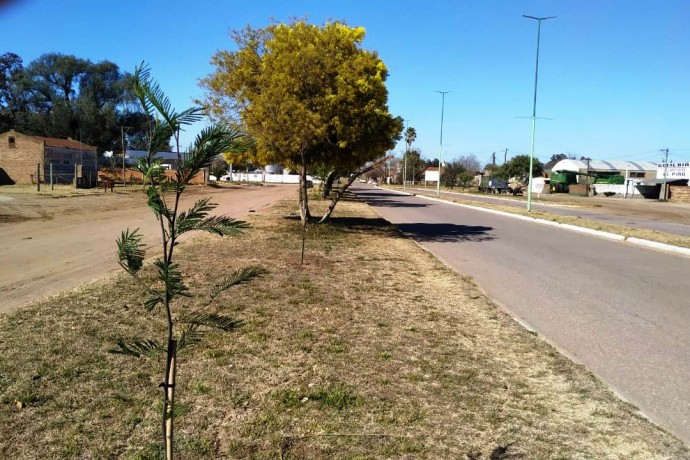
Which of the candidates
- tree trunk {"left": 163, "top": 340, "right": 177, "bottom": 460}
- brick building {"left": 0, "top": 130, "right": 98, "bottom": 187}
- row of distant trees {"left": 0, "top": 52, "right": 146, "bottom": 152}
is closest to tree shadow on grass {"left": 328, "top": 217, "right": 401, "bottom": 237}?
tree trunk {"left": 163, "top": 340, "right": 177, "bottom": 460}

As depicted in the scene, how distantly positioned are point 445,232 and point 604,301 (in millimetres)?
10064

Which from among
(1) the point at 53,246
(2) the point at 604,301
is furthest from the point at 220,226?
(1) the point at 53,246

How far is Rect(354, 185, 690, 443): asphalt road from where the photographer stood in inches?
189

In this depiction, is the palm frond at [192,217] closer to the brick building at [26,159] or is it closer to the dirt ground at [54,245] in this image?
the dirt ground at [54,245]

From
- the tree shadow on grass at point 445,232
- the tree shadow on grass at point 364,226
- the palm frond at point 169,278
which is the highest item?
the palm frond at point 169,278

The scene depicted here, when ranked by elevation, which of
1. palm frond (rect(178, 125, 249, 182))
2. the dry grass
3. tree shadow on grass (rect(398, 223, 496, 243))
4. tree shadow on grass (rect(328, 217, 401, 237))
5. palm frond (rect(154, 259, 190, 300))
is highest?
palm frond (rect(178, 125, 249, 182))

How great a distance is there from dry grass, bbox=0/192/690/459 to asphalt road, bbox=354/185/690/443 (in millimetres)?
400

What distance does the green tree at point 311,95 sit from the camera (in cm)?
1341

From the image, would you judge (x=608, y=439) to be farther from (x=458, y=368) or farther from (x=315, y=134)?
(x=315, y=134)

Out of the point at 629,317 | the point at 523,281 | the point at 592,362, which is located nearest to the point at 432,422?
the point at 592,362

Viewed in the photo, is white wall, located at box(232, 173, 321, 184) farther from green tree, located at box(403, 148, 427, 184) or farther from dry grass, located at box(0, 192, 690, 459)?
dry grass, located at box(0, 192, 690, 459)

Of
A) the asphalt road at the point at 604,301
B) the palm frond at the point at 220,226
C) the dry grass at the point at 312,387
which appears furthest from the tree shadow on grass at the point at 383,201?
the palm frond at the point at 220,226

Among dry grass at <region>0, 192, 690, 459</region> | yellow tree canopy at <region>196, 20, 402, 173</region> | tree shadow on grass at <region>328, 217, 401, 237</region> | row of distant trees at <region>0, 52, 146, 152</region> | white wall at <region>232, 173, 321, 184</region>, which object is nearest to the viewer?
dry grass at <region>0, 192, 690, 459</region>

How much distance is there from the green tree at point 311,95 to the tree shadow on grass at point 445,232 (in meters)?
3.03
